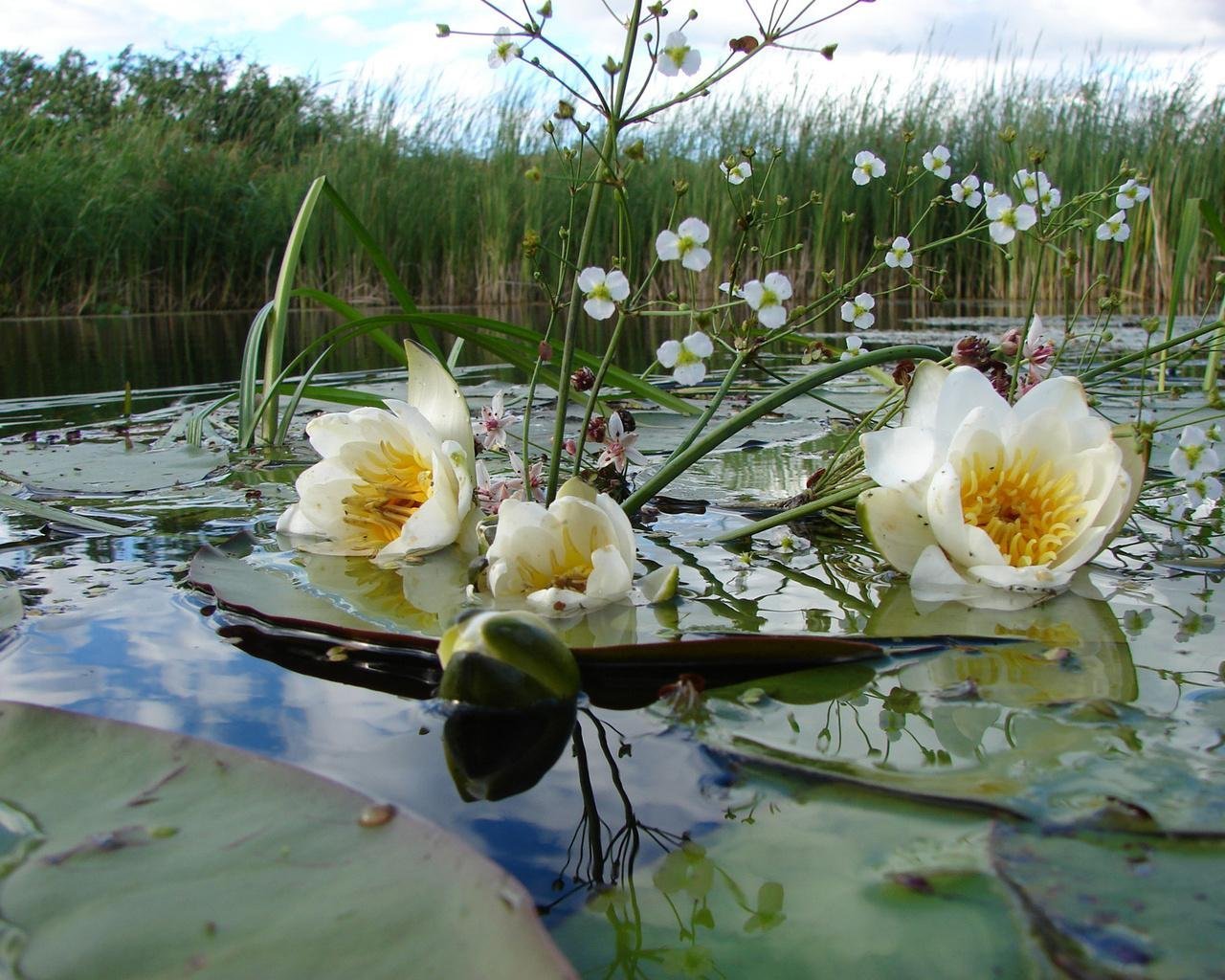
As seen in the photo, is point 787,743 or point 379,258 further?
point 379,258

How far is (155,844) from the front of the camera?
63 centimetres

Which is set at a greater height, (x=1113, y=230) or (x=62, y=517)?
(x=1113, y=230)

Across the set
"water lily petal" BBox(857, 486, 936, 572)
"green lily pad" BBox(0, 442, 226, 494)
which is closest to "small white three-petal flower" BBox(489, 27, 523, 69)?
"water lily petal" BBox(857, 486, 936, 572)

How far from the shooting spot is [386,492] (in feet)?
4.08

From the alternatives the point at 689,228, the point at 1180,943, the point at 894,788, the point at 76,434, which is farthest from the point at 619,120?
the point at 76,434

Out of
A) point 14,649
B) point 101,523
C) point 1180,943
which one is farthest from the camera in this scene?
point 101,523

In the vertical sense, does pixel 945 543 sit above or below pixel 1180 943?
above

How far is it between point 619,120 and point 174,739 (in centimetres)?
75

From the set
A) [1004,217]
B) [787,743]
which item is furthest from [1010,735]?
[1004,217]

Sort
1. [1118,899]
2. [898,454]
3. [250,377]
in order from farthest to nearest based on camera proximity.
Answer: [250,377] → [898,454] → [1118,899]

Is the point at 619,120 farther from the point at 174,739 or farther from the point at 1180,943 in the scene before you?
the point at 1180,943

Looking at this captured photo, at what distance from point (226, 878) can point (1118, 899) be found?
0.52 m

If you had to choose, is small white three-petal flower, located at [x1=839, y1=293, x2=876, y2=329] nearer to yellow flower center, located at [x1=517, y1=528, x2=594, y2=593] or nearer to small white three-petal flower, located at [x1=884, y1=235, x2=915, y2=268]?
small white three-petal flower, located at [x1=884, y1=235, x2=915, y2=268]

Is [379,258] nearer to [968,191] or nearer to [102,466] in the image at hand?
[102,466]
